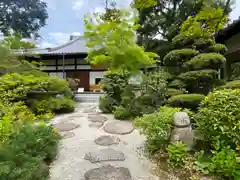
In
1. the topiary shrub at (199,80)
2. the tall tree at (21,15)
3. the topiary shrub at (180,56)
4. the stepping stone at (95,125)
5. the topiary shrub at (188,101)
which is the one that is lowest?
the stepping stone at (95,125)

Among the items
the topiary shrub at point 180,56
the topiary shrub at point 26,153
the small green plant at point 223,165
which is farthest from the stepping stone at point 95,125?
the small green plant at point 223,165

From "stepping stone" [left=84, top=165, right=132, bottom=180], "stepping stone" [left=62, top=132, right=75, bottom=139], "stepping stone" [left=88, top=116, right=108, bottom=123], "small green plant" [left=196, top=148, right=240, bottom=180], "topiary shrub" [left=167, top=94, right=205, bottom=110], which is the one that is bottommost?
"stepping stone" [left=84, top=165, right=132, bottom=180]

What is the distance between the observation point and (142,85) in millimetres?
5656

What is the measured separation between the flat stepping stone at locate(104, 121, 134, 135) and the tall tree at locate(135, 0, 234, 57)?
565 centimetres

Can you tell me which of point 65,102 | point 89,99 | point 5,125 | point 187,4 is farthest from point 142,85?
point 187,4

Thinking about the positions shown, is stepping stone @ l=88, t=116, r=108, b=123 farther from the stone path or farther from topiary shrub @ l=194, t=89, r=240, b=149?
topiary shrub @ l=194, t=89, r=240, b=149

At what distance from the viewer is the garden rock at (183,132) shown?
2844 millimetres

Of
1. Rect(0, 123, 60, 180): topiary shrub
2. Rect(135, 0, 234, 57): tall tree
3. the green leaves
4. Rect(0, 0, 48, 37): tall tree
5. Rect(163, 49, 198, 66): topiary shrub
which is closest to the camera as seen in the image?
Rect(0, 123, 60, 180): topiary shrub

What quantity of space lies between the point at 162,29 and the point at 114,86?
497 centimetres

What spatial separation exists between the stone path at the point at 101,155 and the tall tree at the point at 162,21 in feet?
20.1

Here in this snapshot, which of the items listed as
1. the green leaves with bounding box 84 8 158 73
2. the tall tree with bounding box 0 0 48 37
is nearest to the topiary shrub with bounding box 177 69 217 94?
the green leaves with bounding box 84 8 158 73

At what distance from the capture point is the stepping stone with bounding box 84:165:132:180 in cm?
241

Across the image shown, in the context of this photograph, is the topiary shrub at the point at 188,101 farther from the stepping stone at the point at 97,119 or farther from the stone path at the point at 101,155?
the stepping stone at the point at 97,119

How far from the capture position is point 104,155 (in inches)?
120
